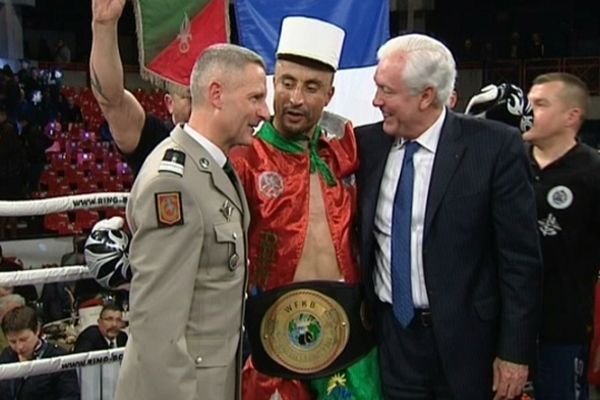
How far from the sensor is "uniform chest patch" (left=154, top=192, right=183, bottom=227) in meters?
1.61

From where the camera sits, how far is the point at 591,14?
15.0m

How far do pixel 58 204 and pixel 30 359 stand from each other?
35.3 inches

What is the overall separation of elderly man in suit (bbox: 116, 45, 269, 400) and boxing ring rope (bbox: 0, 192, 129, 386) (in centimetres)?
69

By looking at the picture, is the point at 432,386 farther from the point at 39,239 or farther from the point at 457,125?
the point at 39,239

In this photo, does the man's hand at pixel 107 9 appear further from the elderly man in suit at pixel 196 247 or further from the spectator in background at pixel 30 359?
the spectator in background at pixel 30 359

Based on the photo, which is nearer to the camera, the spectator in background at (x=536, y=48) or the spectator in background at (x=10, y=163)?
the spectator in background at (x=10, y=163)

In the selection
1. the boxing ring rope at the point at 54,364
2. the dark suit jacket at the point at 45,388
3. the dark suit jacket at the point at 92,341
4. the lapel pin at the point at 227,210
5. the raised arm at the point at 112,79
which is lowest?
the dark suit jacket at the point at 45,388

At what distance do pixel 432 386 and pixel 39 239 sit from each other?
15.7ft

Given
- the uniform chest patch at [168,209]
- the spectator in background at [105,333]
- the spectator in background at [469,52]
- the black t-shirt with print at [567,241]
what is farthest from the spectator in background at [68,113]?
the uniform chest patch at [168,209]

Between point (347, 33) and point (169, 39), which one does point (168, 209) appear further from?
point (347, 33)

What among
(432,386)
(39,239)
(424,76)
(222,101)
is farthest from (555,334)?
(39,239)

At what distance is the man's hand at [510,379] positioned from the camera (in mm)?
1966

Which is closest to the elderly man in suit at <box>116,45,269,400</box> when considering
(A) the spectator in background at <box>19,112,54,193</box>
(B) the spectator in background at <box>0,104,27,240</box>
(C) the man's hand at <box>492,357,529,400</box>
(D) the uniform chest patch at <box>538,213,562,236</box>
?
(C) the man's hand at <box>492,357,529,400</box>

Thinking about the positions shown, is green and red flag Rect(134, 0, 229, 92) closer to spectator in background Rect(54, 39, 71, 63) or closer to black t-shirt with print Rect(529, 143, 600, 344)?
black t-shirt with print Rect(529, 143, 600, 344)
